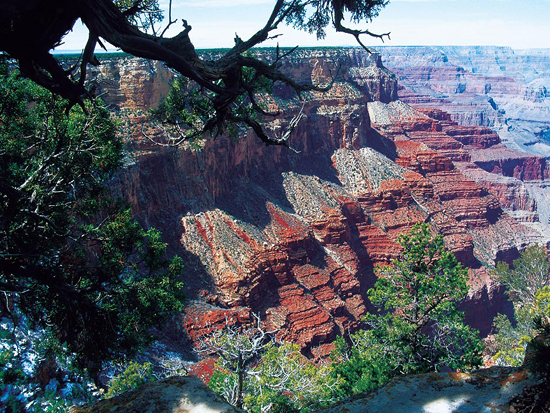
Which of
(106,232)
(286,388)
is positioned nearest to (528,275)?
(286,388)

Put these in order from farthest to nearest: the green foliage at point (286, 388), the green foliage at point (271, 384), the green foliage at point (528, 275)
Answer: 1. the green foliage at point (528, 275)
2. the green foliage at point (286, 388)
3. the green foliage at point (271, 384)

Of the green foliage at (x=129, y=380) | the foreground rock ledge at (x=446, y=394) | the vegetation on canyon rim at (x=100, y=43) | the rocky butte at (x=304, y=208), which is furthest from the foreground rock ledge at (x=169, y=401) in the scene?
the rocky butte at (x=304, y=208)

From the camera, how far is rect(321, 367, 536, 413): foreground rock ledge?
7758 millimetres

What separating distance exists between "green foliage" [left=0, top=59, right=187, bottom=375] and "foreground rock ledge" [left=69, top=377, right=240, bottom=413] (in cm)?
227

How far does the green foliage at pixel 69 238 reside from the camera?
1024cm

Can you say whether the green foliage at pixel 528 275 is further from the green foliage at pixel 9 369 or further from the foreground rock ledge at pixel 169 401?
the foreground rock ledge at pixel 169 401

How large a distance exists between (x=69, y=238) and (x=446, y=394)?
917 centimetres

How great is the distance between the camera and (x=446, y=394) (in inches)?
326

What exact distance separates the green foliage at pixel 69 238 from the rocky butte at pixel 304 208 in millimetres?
14958

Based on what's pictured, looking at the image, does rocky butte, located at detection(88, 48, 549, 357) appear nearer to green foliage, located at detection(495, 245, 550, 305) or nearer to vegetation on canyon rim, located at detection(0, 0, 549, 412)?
green foliage, located at detection(495, 245, 550, 305)

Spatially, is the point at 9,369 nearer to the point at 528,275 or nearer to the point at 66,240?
the point at 66,240

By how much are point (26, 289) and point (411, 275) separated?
39.0 feet

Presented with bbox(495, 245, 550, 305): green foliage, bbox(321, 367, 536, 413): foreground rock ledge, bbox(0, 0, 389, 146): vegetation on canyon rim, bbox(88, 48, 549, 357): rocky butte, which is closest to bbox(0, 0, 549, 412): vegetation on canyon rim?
bbox(0, 0, 389, 146): vegetation on canyon rim

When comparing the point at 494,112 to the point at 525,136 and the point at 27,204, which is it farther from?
the point at 27,204
